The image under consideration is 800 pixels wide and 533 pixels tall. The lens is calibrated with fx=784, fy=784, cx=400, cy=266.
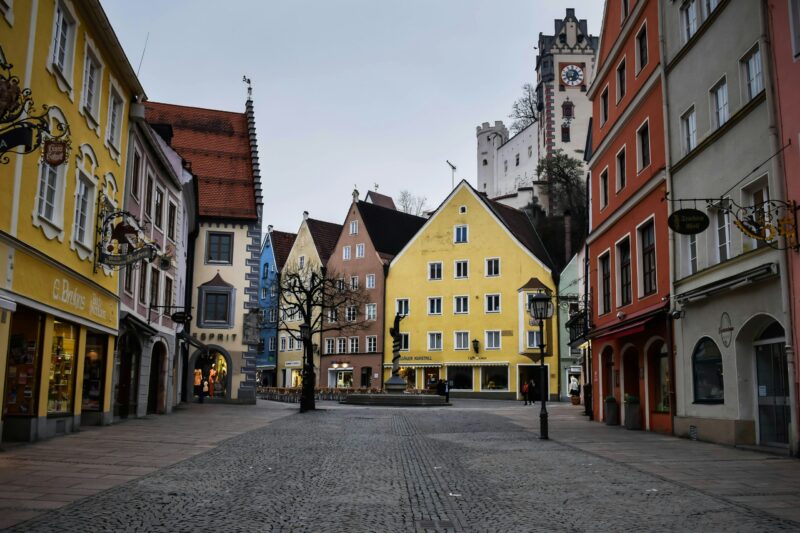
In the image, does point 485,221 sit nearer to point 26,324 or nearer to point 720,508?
point 26,324

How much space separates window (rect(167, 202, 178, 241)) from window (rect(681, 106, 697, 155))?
1907 centimetres

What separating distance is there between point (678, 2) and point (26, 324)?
17.6 meters

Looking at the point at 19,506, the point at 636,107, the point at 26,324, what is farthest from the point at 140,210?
the point at 19,506

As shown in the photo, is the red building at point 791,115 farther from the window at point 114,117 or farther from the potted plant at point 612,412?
the window at point 114,117

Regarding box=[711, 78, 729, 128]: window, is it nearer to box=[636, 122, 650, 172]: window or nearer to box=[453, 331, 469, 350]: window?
box=[636, 122, 650, 172]: window

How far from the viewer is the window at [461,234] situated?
197 feet

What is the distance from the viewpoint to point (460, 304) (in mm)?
59312

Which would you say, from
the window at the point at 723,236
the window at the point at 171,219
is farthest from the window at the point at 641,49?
the window at the point at 171,219

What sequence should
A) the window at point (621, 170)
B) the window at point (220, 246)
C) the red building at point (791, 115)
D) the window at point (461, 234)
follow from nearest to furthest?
the red building at point (791, 115), the window at point (621, 170), the window at point (220, 246), the window at point (461, 234)

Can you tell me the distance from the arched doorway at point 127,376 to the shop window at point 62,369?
4.56 metres

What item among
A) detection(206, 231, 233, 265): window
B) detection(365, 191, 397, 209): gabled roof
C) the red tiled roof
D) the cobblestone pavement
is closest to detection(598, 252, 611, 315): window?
the cobblestone pavement

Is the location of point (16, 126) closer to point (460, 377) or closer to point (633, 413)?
point (633, 413)

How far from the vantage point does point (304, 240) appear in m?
71.1

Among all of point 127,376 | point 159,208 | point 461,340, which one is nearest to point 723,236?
point 127,376
